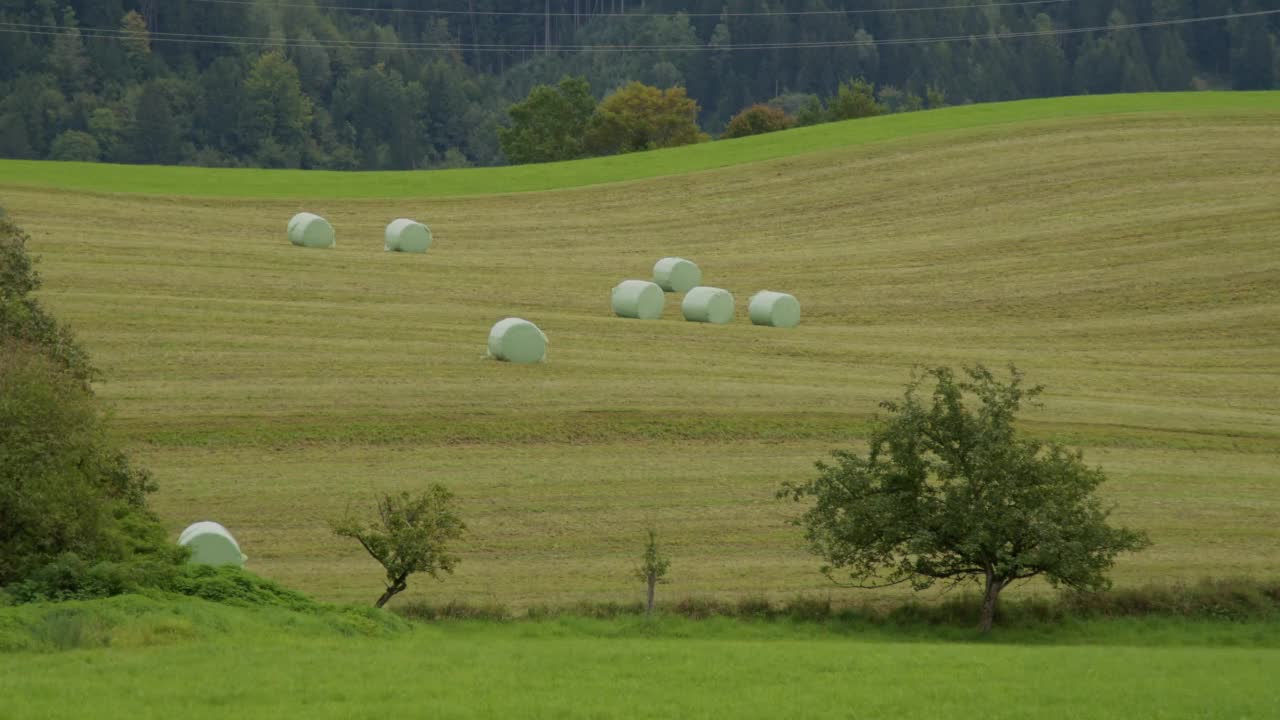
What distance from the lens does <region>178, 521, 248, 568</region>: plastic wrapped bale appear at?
3164 centimetres

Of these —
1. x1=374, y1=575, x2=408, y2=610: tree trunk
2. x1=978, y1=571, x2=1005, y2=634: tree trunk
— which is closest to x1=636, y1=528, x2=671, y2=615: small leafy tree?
x1=374, y1=575, x2=408, y2=610: tree trunk

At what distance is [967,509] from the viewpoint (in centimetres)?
3142

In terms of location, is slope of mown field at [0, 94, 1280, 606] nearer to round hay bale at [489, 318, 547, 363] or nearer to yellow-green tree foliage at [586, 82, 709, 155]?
round hay bale at [489, 318, 547, 363]

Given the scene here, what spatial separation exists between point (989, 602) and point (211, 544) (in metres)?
13.9

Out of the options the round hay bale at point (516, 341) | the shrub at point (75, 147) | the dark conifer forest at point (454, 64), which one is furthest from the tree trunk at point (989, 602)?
the shrub at point (75, 147)

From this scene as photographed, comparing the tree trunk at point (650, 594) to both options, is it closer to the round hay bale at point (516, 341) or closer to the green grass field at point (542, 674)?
the green grass field at point (542, 674)

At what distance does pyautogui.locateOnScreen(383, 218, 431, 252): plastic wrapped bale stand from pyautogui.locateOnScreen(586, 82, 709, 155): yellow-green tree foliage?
54297mm

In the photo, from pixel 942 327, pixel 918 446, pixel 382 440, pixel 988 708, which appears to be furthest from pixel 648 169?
pixel 988 708

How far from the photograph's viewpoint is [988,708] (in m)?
21.0

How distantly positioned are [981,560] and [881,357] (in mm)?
19361

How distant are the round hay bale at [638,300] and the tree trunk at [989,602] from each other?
2377 cm

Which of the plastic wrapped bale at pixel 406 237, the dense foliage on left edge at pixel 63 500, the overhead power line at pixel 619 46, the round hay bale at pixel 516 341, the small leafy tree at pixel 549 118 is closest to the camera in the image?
the dense foliage on left edge at pixel 63 500

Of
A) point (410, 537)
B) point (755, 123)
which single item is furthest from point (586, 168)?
point (410, 537)

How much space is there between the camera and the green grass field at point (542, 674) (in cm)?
2012
